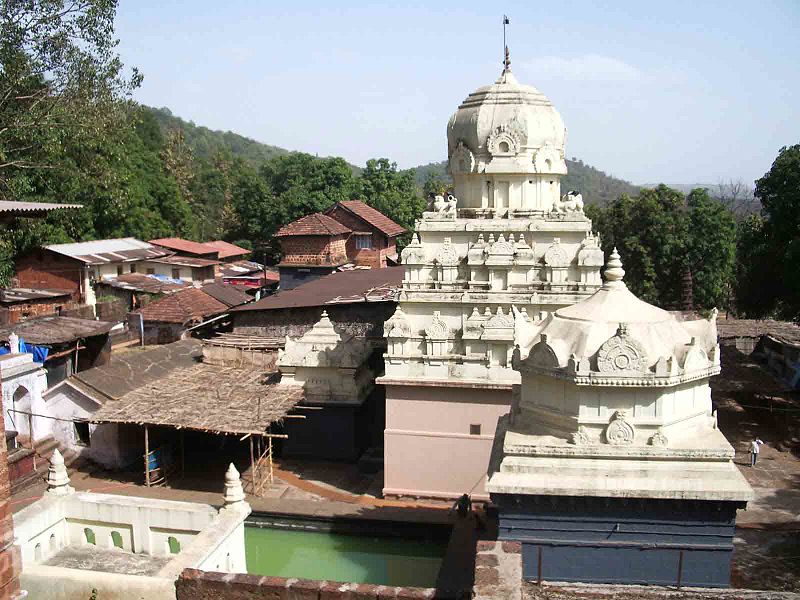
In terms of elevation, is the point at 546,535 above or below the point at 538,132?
below

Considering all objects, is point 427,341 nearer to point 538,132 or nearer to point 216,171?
point 538,132

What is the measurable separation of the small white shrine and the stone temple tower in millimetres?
6094

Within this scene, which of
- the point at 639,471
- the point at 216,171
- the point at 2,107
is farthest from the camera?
the point at 216,171

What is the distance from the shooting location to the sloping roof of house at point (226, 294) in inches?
1351

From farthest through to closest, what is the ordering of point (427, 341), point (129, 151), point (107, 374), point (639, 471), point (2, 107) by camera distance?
point (129, 151) → point (2, 107) → point (107, 374) → point (427, 341) → point (639, 471)

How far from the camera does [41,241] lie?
37906mm

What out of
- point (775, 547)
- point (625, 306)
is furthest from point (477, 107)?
point (775, 547)

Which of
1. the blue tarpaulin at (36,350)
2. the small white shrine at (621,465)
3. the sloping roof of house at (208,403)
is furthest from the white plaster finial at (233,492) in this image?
the blue tarpaulin at (36,350)

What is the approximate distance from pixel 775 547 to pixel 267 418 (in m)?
11.3

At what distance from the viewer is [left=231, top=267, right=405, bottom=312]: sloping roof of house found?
2594cm

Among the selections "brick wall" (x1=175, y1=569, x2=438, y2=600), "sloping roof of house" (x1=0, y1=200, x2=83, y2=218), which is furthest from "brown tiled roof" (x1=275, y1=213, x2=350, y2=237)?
"sloping roof of house" (x1=0, y1=200, x2=83, y2=218)

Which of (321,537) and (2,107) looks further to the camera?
(2,107)

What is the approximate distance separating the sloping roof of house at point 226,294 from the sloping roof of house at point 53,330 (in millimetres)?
8204

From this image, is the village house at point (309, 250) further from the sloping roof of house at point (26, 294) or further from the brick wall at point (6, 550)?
the brick wall at point (6, 550)
